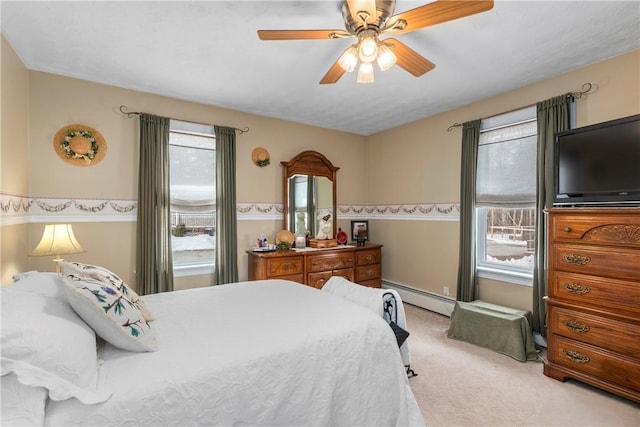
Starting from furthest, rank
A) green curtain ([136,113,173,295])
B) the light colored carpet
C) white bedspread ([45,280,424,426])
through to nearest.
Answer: green curtain ([136,113,173,295]) < the light colored carpet < white bedspread ([45,280,424,426])

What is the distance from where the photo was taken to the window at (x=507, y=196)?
3127mm

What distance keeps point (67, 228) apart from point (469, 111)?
167 inches

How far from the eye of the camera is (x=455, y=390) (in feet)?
7.40

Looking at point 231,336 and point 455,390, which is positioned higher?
point 231,336

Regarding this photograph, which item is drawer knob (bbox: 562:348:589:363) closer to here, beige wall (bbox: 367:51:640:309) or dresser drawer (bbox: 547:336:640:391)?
dresser drawer (bbox: 547:336:640:391)

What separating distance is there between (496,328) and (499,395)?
836mm

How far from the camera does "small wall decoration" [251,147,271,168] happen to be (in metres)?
3.95

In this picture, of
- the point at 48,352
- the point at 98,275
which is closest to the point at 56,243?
the point at 98,275

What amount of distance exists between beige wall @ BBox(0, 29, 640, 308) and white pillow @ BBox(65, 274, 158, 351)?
1523 millimetres

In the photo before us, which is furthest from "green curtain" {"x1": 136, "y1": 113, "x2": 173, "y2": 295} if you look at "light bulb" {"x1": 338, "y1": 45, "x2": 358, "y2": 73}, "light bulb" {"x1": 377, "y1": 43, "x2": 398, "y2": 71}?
"light bulb" {"x1": 377, "y1": 43, "x2": 398, "y2": 71}

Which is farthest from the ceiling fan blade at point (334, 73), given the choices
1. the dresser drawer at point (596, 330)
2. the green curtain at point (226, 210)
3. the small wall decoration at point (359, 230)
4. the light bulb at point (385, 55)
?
the small wall decoration at point (359, 230)

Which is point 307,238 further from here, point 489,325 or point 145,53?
point 145,53

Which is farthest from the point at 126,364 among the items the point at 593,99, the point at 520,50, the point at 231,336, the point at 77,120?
the point at 593,99

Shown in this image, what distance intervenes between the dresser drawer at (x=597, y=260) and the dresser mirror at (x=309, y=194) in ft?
8.99
